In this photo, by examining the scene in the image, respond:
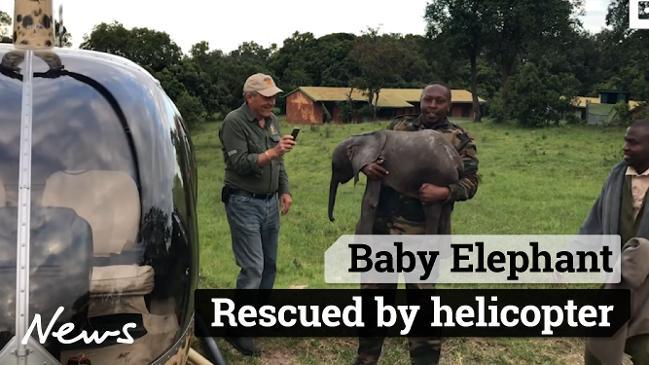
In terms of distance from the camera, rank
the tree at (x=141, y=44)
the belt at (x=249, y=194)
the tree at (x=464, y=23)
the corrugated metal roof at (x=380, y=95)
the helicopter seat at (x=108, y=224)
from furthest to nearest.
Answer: the tree at (x=464, y=23), the corrugated metal roof at (x=380, y=95), the tree at (x=141, y=44), the belt at (x=249, y=194), the helicopter seat at (x=108, y=224)

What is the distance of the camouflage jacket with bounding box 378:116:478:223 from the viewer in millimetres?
3834

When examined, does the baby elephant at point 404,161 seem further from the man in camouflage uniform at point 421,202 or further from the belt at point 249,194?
the belt at point 249,194

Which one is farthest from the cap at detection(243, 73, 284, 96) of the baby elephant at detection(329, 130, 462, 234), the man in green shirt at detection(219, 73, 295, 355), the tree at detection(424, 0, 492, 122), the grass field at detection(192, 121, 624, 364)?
the tree at detection(424, 0, 492, 122)

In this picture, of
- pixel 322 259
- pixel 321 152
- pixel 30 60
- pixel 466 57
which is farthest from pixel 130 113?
pixel 466 57

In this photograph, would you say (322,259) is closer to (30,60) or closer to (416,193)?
(416,193)

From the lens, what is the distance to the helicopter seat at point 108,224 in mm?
2152

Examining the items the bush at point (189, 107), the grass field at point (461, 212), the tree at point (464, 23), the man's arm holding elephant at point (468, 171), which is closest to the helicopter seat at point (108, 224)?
the man's arm holding elephant at point (468, 171)

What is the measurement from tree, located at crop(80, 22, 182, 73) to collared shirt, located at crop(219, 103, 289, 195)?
13.5 meters

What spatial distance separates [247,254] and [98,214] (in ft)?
6.69

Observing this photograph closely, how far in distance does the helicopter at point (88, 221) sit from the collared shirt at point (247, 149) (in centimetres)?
144

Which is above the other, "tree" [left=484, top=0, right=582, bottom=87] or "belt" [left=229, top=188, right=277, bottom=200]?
"tree" [left=484, top=0, right=582, bottom=87]

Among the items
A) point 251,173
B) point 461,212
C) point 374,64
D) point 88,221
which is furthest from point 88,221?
point 374,64

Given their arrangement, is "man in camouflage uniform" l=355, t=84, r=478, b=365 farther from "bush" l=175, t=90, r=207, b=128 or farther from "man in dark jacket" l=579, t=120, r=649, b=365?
"bush" l=175, t=90, r=207, b=128

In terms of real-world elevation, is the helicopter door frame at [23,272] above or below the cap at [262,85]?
below
